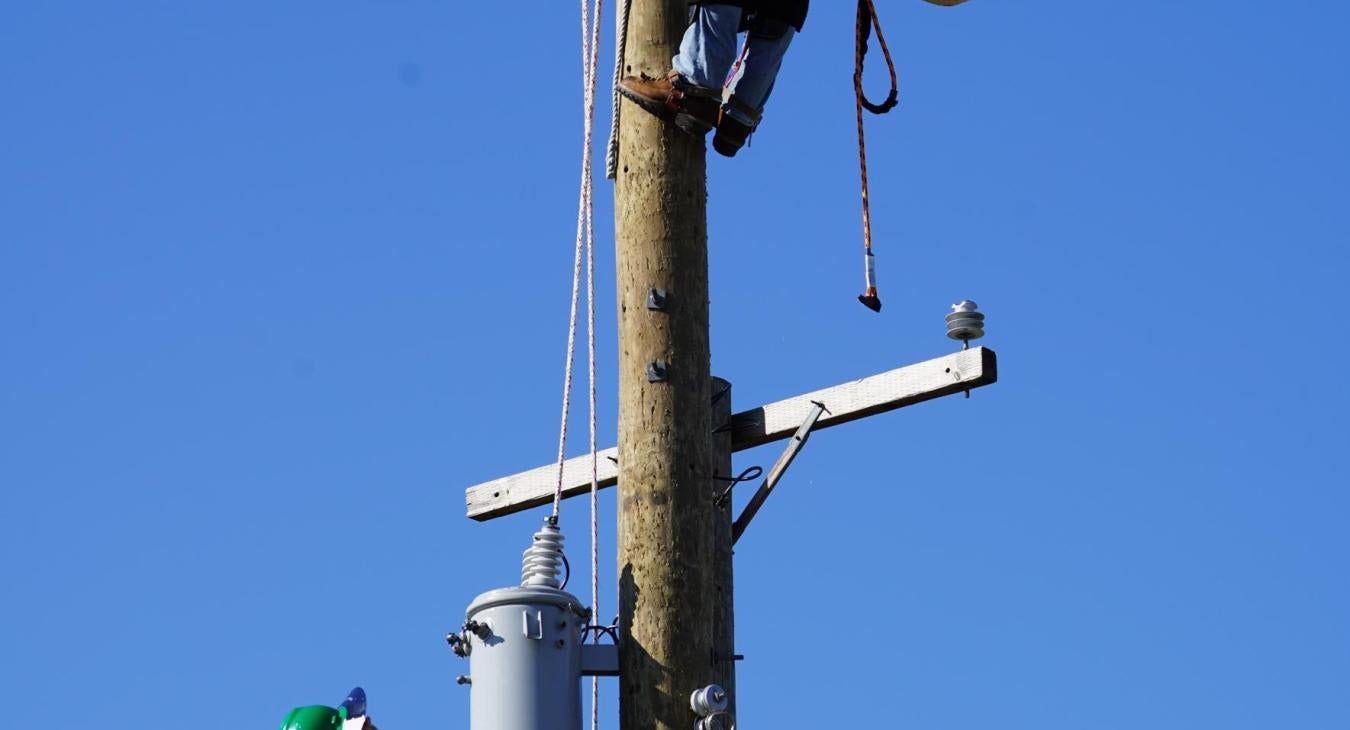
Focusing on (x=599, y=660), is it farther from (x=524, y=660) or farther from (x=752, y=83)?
(x=752, y=83)

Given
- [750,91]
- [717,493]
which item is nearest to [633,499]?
[717,493]

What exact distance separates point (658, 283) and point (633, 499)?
624mm

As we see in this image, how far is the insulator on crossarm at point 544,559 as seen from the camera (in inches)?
225

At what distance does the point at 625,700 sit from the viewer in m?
5.54

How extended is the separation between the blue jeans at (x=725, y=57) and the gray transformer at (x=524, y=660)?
1531 mm

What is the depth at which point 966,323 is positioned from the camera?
20.5 ft

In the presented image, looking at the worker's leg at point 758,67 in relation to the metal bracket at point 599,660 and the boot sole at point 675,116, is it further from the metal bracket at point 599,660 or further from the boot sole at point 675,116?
the metal bracket at point 599,660

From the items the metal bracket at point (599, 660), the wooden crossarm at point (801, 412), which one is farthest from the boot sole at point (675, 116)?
the metal bracket at point (599, 660)

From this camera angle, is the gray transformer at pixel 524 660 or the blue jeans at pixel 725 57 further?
the blue jeans at pixel 725 57

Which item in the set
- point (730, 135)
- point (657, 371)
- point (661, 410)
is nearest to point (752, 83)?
point (730, 135)

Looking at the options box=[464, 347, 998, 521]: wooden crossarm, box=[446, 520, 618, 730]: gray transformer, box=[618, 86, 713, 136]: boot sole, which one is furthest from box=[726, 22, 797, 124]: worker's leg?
box=[446, 520, 618, 730]: gray transformer

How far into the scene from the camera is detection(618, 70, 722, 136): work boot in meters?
5.96

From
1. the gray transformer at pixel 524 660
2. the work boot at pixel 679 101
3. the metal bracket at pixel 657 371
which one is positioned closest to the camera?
the gray transformer at pixel 524 660

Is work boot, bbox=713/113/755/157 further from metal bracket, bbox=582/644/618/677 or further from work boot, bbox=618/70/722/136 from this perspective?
metal bracket, bbox=582/644/618/677
